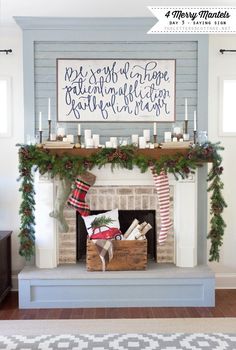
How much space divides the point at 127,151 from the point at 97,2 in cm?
128

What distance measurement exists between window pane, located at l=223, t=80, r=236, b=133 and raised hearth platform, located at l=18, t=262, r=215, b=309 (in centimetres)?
153

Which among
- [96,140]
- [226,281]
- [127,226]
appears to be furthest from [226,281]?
[96,140]

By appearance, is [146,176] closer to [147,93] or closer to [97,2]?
[147,93]

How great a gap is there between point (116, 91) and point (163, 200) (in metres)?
1.15

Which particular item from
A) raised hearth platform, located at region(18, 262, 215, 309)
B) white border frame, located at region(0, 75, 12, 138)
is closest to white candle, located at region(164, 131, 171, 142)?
raised hearth platform, located at region(18, 262, 215, 309)

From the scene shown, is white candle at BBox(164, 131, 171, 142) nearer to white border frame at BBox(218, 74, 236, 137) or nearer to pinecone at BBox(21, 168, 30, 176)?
white border frame at BBox(218, 74, 236, 137)

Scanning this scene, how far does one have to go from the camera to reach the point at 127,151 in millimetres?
3844

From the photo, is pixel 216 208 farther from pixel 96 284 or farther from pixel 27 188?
pixel 27 188

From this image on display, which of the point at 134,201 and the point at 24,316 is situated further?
Result: the point at 134,201

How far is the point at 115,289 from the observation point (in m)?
3.86

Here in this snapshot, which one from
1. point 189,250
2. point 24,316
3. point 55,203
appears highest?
point 55,203

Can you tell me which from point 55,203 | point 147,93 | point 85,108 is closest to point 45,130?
point 85,108

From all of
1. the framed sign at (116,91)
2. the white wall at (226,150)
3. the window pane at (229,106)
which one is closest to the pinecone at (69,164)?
the framed sign at (116,91)

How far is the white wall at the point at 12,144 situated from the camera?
4.32m
